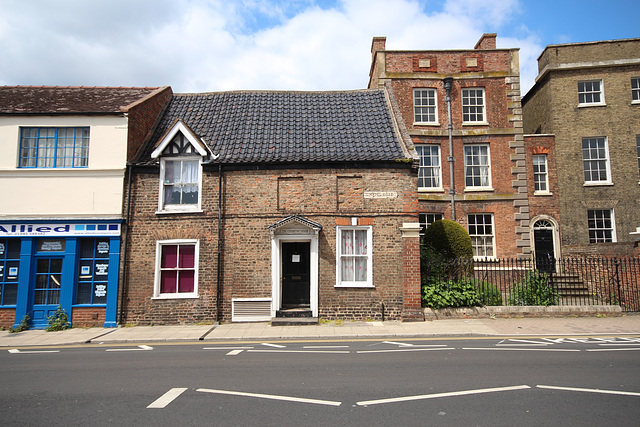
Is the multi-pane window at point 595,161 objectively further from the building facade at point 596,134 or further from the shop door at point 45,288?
the shop door at point 45,288

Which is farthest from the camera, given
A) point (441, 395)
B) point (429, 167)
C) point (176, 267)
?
point (429, 167)

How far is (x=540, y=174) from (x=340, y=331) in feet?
50.3

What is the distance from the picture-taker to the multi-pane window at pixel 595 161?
73.1ft

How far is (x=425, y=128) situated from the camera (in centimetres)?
2188

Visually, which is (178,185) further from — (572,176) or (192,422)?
(572,176)

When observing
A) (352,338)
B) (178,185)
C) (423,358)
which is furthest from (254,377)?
(178,185)

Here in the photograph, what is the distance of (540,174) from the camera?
22.3 meters

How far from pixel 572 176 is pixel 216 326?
18.7 meters

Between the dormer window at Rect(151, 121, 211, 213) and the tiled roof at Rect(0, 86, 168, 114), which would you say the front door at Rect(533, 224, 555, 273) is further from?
the tiled roof at Rect(0, 86, 168, 114)

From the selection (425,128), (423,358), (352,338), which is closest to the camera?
(423,358)

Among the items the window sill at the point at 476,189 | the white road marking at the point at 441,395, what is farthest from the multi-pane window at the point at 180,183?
the window sill at the point at 476,189

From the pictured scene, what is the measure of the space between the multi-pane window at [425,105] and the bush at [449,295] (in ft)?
33.6

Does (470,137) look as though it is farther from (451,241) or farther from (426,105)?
(451,241)

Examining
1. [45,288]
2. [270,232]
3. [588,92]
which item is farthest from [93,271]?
[588,92]
